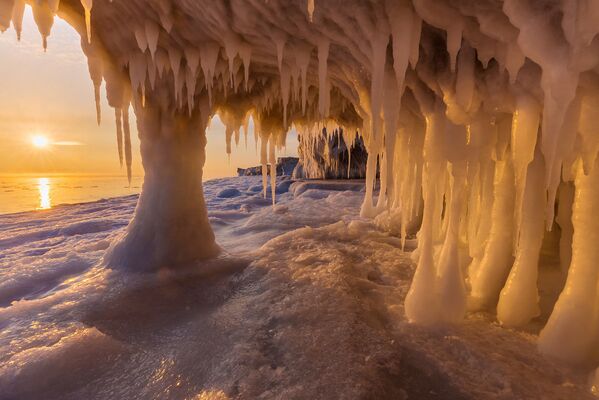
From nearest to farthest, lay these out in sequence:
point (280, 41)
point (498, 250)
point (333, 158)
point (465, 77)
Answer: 1. point (465, 77)
2. point (280, 41)
3. point (498, 250)
4. point (333, 158)

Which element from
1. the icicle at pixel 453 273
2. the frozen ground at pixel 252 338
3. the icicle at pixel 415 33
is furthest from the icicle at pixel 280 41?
the frozen ground at pixel 252 338

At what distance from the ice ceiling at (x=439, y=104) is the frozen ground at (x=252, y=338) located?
361 mm

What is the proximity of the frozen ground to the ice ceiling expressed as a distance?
1.18 ft

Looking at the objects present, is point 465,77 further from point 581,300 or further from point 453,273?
point 581,300

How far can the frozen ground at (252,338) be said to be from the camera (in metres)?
1.92

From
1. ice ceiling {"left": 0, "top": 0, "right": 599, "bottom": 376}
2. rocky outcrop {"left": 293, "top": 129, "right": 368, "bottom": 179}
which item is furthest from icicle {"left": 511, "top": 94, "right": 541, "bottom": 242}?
rocky outcrop {"left": 293, "top": 129, "right": 368, "bottom": 179}

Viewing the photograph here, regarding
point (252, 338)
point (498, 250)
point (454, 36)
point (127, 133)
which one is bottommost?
point (252, 338)

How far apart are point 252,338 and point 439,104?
8.40 ft

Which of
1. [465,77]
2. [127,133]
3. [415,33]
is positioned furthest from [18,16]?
[465,77]

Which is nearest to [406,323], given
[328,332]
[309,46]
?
[328,332]

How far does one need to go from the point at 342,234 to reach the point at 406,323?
303 cm

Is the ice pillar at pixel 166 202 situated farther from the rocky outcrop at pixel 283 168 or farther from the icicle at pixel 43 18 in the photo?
the rocky outcrop at pixel 283 168

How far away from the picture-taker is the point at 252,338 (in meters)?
2.45

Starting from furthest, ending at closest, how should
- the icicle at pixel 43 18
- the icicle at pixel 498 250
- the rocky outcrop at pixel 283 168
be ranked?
the rocky outcrop at pixel 283 168 < the icicle at pixel 498 250 < the icicle at pixel 43 18
